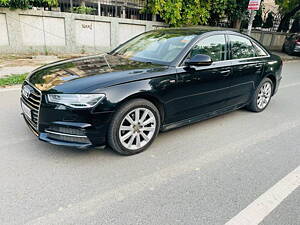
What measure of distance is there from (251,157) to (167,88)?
1.43 m

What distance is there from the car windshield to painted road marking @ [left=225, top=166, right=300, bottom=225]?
1.99 meters

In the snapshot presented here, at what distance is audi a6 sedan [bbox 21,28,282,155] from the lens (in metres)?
2.66

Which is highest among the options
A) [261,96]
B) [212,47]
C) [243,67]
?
[212,47]

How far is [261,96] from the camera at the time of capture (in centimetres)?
486

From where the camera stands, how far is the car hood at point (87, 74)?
2.69 metres

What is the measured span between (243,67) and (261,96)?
3.48ft

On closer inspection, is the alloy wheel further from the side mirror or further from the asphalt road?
the side mirror

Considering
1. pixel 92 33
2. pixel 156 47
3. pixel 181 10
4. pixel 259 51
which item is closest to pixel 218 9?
pixel 181 10

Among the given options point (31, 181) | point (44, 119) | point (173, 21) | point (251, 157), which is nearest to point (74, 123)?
point (44, 119)

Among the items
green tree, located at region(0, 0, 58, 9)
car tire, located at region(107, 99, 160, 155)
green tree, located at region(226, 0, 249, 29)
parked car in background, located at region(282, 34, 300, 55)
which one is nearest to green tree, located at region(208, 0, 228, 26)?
green tree, located at region(226, 0, 249, 29)

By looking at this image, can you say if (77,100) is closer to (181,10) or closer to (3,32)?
(3,32)

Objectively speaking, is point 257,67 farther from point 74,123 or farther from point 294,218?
point 74,123

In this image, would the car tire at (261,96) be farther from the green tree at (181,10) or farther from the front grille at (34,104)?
the green tree at (181,10)

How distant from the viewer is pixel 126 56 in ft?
12.5
